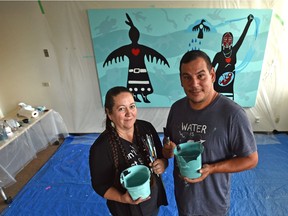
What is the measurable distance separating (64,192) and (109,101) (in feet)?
5.35

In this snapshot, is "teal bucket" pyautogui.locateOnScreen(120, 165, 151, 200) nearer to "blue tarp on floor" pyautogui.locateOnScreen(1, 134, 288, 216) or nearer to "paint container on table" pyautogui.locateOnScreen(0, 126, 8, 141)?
"blue tarp on floor" pyautogui.locateOnScreen(1, 134, 288, 216)

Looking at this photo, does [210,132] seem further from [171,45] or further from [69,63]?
[69,63]

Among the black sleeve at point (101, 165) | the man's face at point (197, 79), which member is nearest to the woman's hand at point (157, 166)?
the black sleeve at point (101, 165)

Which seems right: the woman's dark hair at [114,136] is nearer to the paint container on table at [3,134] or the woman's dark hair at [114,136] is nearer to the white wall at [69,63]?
the paint container on table at [3,134]

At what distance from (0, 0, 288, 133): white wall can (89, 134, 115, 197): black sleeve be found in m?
2.06

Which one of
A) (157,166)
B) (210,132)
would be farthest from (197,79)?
(157,166)

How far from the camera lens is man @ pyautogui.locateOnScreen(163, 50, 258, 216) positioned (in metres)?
0.83

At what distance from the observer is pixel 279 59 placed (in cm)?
252

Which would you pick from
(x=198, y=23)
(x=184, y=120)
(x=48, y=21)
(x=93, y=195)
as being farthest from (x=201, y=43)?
(x=93, y=195)

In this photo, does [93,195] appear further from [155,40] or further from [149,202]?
[155,40]

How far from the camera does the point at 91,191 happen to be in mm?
2020

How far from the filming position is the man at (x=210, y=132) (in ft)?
2.72

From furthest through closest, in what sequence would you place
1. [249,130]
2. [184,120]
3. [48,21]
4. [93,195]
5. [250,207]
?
1. [48,21]
2. [93,195]
3. [250,207]
4. [184,120]
5. [249,130]

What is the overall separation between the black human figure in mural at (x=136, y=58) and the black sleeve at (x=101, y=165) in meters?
1.88
